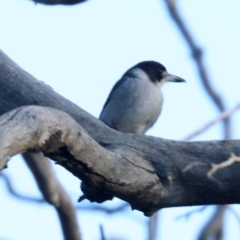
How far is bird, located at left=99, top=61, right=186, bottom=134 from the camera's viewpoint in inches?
236

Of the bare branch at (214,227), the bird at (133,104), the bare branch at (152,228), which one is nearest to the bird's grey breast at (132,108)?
the bird at (133,104)

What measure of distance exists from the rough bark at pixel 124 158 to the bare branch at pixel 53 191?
6.14ft

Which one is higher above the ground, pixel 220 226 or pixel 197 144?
pixel 197 144

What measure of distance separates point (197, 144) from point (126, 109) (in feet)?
8.89

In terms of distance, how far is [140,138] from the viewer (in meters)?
3.36

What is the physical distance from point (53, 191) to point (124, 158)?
2.34 meters

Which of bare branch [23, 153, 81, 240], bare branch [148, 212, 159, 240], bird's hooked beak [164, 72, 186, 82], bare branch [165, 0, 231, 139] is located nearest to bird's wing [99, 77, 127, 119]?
bird's hooked beak [164, 72, 186, 82]

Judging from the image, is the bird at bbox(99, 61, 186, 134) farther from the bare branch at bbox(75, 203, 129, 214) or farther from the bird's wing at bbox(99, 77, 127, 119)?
the bare branch at bbox(75, 203, 129, 214)

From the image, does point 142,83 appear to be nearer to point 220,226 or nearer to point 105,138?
point 220,226

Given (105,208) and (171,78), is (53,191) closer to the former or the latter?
(105,208)

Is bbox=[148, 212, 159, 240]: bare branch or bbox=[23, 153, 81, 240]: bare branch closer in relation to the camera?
bbox=[148, 212, 159, 240]: bare branch

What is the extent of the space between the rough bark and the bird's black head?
128 inches

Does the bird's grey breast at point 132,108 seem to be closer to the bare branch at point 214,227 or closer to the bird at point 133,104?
the bird at point 133,104

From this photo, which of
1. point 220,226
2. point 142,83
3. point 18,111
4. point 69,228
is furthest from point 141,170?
point 142,83
